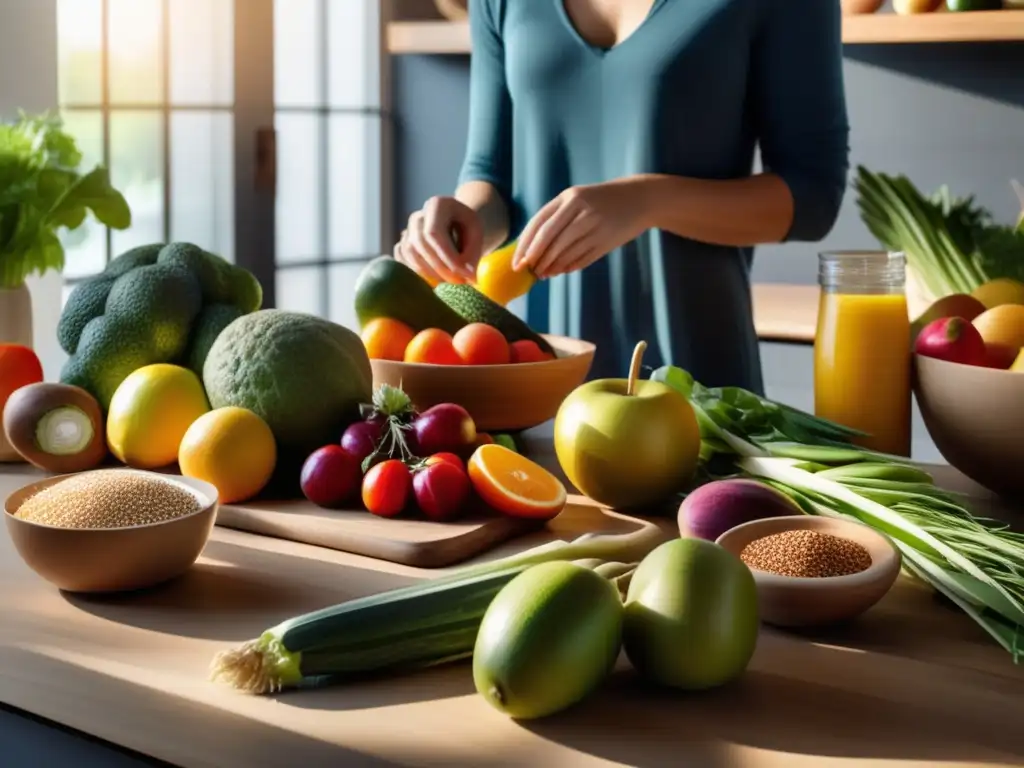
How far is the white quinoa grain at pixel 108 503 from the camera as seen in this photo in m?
0.92

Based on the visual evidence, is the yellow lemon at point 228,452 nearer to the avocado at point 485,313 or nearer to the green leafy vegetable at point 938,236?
the avocado at point 485,313

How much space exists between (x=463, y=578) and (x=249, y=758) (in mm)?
176

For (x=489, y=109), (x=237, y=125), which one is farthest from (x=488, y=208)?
(x=237, y=125)

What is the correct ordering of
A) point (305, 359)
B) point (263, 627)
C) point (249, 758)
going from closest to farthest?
point (249, 758), point (263, 627), point (305, 359)

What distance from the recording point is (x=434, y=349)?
51.6 inches

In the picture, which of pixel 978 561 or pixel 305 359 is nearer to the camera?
pixel 978 561

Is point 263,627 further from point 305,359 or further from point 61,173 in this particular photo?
point 61,173

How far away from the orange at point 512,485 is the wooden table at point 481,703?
0.62ft

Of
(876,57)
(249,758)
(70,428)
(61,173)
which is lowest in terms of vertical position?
(249,758)

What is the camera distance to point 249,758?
725 millimetres

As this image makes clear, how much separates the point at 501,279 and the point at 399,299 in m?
0.16

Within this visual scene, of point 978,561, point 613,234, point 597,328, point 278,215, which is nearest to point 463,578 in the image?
point 978,561

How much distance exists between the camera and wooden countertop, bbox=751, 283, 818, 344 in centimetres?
293

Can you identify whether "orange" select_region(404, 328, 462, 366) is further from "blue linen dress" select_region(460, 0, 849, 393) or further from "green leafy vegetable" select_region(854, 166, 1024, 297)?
"blue linen dress" select_region(460, 0, 849, 393)
